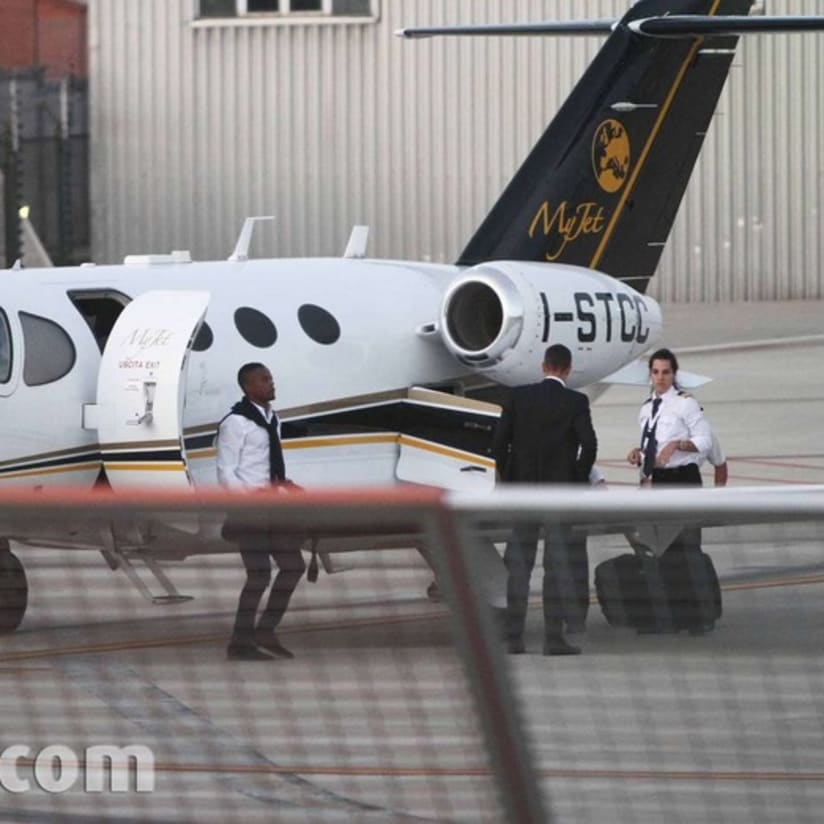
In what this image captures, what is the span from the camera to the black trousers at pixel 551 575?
11.3 feet

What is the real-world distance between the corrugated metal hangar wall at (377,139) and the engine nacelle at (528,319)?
17.9 m

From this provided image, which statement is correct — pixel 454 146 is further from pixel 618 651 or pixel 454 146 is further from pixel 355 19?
pixel 618 651

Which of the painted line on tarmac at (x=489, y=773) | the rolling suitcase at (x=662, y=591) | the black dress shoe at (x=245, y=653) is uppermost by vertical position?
the rolling suitcase at (x=662, y=591)

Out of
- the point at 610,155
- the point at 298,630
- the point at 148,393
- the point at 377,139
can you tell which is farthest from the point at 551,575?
the point at 377,139

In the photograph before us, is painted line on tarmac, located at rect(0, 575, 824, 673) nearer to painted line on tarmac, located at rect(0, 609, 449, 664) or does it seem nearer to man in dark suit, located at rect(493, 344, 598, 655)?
painted line on tarmac, located at rect(0, 609, 449, 664)

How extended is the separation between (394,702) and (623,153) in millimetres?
11777

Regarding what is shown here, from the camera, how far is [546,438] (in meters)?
10.6

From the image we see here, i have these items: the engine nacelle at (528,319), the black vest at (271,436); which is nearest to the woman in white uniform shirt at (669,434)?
the engine nacelle at (528,319)

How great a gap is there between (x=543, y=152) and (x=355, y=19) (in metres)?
17.3

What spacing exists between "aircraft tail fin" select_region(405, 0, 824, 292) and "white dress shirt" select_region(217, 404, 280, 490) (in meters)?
3.87

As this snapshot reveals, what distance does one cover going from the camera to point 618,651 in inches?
138

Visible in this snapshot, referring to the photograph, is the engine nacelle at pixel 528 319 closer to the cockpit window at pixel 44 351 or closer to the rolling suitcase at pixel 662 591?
the cockpit window at pixel 44 351

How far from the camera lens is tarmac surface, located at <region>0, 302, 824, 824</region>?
3469mm

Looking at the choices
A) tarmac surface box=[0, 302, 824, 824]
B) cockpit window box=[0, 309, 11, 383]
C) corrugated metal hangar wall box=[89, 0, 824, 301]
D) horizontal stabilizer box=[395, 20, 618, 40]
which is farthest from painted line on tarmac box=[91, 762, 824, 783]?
corrugated metal hangar wall box=[89, 0, 824, 301]
